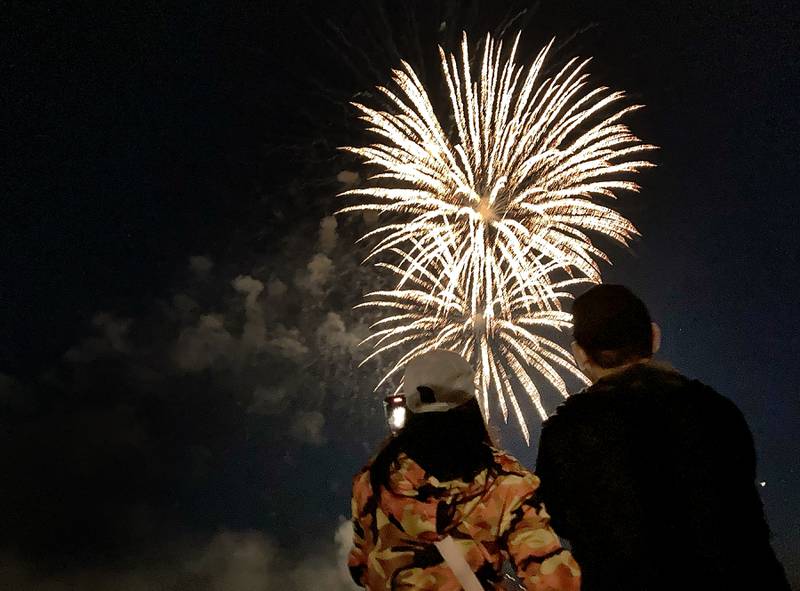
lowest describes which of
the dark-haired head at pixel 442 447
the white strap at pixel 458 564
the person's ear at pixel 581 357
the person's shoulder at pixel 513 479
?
the white strap at pixel 458 564

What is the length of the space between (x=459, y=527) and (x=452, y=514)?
8 cm

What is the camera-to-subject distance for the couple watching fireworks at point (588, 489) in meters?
2.53

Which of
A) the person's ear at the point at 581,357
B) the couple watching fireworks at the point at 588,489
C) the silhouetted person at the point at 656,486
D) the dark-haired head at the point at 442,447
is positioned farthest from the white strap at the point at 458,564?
the person's ear at the point at 581,357

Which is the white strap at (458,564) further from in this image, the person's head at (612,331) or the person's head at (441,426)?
the person's head at (612,331)

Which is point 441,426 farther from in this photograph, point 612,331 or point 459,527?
point 612,331

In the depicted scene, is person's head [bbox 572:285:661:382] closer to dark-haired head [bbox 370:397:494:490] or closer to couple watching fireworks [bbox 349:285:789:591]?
couple watching fireworks [bbox 349:285:789:591]

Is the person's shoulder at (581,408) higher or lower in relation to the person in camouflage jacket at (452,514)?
higher

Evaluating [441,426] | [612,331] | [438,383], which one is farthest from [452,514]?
[612,331]

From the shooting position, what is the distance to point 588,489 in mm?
2715

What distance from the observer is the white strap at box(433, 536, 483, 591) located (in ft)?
9.17

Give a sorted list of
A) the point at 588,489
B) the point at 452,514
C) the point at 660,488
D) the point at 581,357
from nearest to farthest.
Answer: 1. the point at 660,488
2. the point at 588,489
3. the point at 452,514
4. the point at 581,357

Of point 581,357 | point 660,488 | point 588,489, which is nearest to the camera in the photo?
point 660,488

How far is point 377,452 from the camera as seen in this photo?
3.10 meters

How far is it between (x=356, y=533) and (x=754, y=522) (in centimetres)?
192
